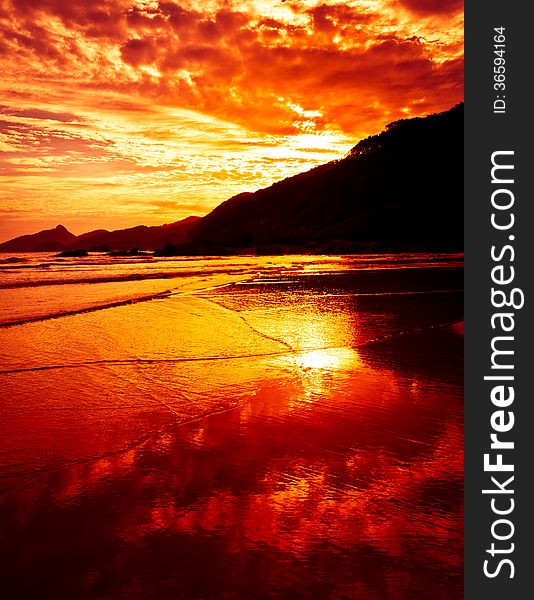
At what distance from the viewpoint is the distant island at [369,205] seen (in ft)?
250

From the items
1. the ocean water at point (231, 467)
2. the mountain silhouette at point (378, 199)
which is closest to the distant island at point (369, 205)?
the mountain silhouette at point (378, 199)

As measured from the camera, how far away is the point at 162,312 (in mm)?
11508

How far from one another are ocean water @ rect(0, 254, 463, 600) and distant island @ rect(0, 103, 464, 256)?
56.5 meters

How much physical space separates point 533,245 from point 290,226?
4491 inches

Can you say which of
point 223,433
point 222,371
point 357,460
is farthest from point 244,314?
point 357,460

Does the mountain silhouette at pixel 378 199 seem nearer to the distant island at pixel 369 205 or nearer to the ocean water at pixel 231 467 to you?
the distant island at pixel 369 205

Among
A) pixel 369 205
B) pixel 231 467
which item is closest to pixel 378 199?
pixel 369 205

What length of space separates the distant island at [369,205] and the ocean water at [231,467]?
56.5m

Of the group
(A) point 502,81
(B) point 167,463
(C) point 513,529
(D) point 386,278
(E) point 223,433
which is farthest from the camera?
(D) point 386,278

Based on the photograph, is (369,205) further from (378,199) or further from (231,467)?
(231,467)

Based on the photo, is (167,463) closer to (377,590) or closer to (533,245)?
(377,590)

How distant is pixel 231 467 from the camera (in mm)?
3611

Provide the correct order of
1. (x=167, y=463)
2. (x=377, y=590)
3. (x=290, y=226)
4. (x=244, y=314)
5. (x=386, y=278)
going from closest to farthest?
(x=377, y=590), (x=167, y=463), (x=244, y=314), (x=386, y=278), (x=290, y=226)

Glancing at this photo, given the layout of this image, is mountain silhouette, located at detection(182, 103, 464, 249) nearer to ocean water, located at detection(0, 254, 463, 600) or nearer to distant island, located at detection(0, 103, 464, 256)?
distant island, located at detection(0, 103, 464, 256)
